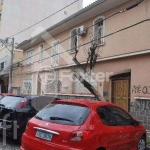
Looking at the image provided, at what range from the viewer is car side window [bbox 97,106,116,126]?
16.6 ft

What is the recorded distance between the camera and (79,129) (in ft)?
14.9

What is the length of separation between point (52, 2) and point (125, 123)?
97.8 ft

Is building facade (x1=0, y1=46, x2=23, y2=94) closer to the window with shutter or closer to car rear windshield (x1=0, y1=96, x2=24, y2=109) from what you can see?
the window with shutter

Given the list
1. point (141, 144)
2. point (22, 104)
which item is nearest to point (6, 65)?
point (22, 104)

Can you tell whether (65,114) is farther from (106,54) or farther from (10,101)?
(106,54)

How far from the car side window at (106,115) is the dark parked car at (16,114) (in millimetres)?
2808

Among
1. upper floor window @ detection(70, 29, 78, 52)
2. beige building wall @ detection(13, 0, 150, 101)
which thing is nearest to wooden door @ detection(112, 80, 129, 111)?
beige building wall @ detection(13, 0, 150, 101)

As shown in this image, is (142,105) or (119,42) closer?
(142,105)

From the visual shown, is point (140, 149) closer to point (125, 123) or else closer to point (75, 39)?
point (125, 123)

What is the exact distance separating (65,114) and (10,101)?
328 cm

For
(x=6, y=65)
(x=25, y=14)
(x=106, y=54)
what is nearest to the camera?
→ (x=106, y=54)

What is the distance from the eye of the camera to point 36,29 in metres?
31.9

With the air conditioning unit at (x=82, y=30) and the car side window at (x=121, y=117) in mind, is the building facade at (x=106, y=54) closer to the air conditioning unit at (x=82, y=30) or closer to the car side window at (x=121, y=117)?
the air conditioning unit at (x=82, y=30)

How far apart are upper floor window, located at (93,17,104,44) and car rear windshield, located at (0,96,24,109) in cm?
664
